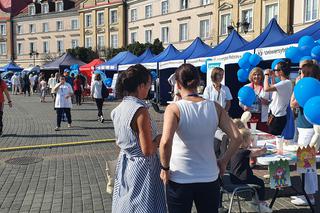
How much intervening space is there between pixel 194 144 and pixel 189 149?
6 cm

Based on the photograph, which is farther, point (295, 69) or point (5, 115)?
point (5, 115)

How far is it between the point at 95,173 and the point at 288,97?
143 inches

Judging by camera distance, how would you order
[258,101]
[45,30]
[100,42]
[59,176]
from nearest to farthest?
1. [59,176]
2. [258,101]
3. [100,42]
4. [45,30]

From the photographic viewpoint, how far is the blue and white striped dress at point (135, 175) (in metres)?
3.45

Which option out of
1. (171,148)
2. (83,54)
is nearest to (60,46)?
(83,54)

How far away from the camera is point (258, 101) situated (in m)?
8.02

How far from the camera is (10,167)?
8.00 meters

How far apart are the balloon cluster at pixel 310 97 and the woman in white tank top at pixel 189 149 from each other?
1.02m

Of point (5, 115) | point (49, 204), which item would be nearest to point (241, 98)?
point (49, 204)

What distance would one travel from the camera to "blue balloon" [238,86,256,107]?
763 cm

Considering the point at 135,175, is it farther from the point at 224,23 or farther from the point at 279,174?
the point at 224,23

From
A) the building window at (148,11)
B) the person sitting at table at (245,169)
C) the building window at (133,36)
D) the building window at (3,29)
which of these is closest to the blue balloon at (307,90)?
the person sitting at table at (245,169)

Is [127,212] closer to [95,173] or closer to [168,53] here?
[95,173]

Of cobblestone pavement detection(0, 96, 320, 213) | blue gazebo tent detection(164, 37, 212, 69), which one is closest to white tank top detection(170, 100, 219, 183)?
cobblestone pavement detection(0, 96, 320, 213)
